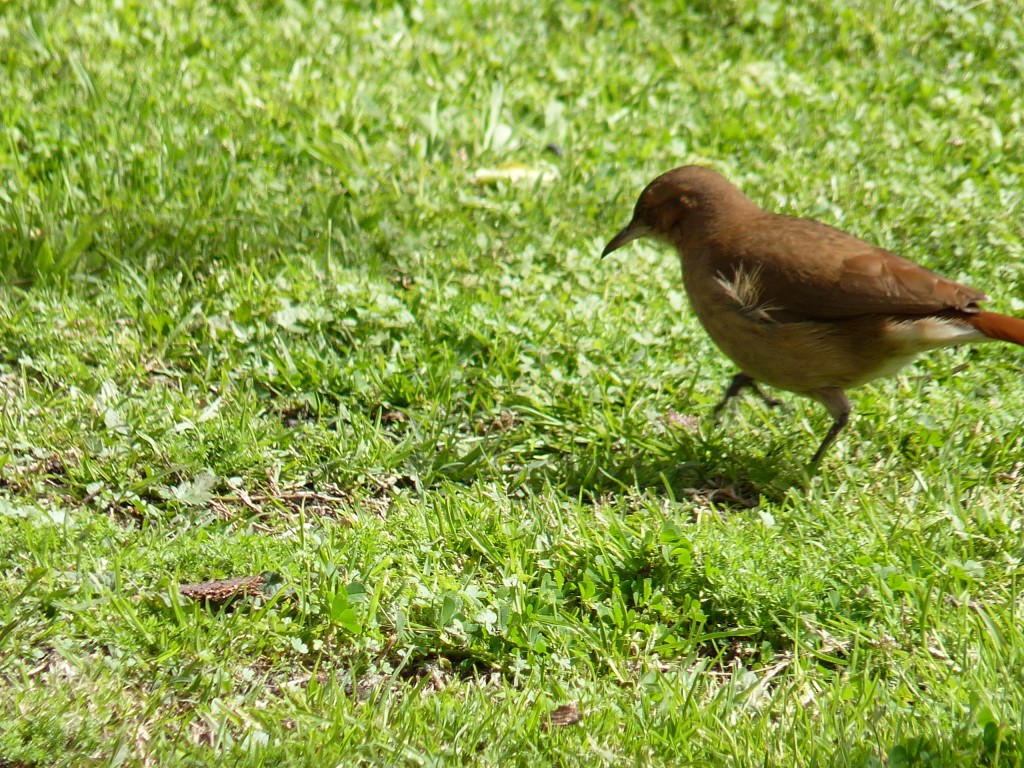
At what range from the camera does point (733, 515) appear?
432 centimetres

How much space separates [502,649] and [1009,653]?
57.1 inches

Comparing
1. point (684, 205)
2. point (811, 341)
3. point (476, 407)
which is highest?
point (684, 205)

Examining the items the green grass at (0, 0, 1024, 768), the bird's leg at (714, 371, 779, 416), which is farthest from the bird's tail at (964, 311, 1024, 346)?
the bird's leg at (714, 371, 779, 416)

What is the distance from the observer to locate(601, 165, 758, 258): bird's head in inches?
203

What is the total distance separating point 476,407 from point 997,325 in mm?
2045

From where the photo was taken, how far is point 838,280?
4594mm

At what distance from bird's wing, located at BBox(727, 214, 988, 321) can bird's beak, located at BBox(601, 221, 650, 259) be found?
2.41ft

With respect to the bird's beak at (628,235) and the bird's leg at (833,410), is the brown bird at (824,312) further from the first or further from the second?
the bird's beak at (628,235)

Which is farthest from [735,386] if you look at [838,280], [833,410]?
[838,280]

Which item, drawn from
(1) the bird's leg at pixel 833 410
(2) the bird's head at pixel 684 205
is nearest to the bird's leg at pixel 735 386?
(1) the bird's leg at pixel 833 410

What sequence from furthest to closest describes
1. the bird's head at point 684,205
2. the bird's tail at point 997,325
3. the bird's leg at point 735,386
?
the bird's head at point 684,205
the bird's leg at point 735,386
the bird's tail at point 997,325

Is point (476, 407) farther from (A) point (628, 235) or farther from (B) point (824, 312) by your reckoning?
(B) point (824, 312)

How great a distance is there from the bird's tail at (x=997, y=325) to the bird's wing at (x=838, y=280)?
7 cm

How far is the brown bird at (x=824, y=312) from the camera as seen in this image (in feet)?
14.8
